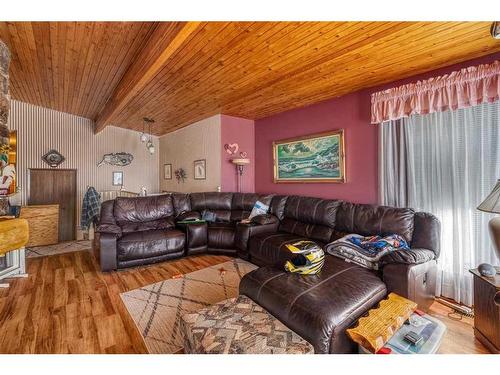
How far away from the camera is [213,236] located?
3.65m

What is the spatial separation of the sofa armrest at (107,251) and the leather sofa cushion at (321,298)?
7.01 ft

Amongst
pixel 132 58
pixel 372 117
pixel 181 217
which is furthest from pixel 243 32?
pixel 181 217

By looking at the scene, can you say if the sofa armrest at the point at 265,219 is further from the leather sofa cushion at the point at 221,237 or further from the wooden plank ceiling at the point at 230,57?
the wooden plank ceiling at the point at 230,57

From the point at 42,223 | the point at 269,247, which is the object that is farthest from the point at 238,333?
the point at 42,223

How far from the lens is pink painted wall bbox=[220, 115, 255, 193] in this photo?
4.60m

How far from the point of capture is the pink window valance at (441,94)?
1976 millimetres

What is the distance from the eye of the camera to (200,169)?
5102 mm

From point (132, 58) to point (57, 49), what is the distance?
0.80 m

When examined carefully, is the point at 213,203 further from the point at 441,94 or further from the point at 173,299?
the point at 441,94

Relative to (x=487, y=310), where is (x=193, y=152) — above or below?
above

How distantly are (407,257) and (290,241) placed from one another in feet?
4.19

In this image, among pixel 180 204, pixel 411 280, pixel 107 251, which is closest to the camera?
pixel 411 280

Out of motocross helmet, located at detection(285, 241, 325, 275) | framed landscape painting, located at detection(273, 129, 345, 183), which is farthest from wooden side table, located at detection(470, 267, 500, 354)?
framed landscape painting, located at detection(273, 129, 345, 183)
